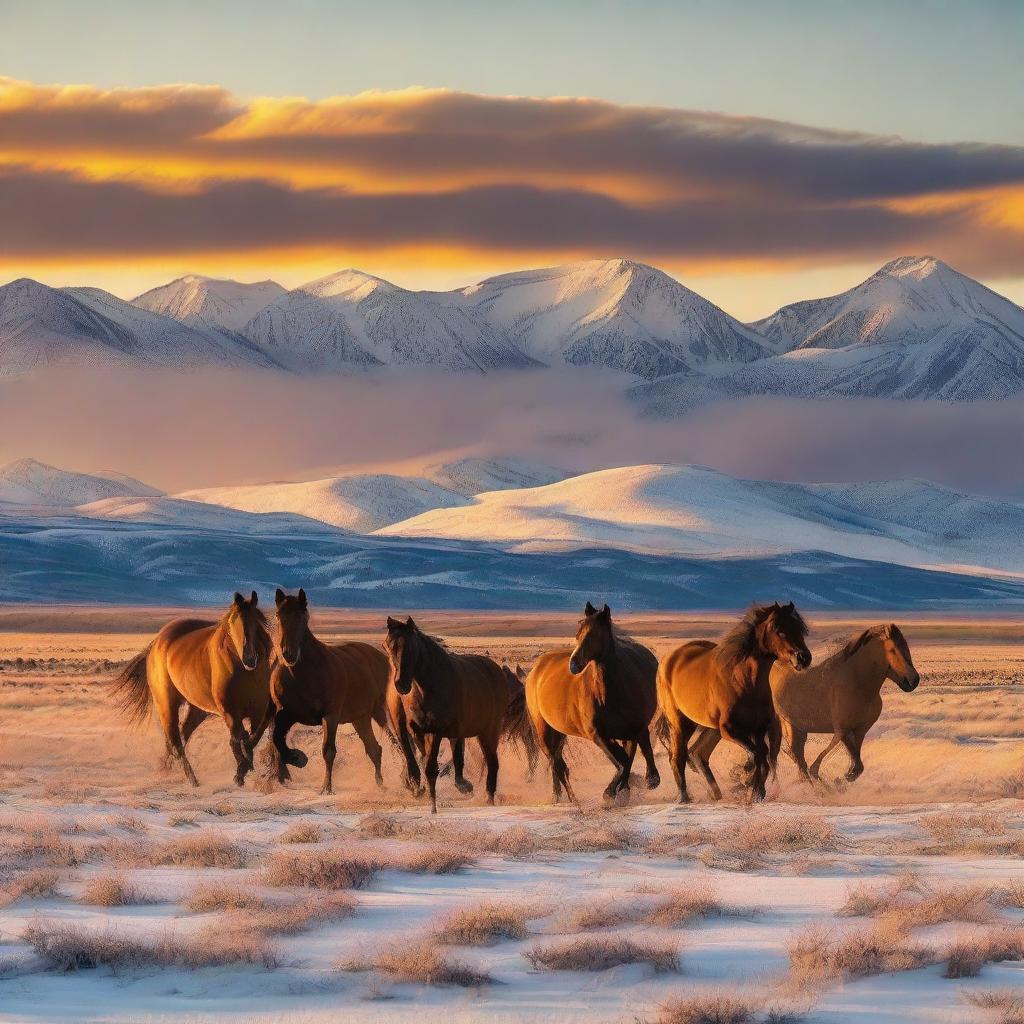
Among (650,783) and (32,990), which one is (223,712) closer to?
(650,783)

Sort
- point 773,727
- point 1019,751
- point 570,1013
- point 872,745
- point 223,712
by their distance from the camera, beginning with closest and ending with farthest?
point 570,1013
point 773,727
point 223,712
point 1019,751
point 872,745

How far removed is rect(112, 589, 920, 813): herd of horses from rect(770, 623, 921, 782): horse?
2 cm

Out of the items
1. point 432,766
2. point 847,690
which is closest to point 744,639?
point 847,690

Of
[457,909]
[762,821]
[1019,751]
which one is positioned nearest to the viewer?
[457,909]

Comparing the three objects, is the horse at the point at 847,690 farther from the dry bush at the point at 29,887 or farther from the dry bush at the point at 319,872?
the dry bush at the point at 29,887

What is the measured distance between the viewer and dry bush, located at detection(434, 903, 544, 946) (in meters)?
12.2

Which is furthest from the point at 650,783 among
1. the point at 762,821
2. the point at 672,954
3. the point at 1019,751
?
the point at 672,954

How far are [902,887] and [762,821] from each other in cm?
443

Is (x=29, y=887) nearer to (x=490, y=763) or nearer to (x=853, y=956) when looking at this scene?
(x=853, y=956)

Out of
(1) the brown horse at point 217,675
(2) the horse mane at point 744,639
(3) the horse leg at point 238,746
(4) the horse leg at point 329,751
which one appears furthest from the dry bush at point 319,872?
(3) the horse leg at point 238,746

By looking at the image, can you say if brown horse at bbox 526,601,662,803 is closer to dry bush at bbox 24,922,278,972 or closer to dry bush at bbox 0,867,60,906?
dry bush at bbox 0,867,60,906

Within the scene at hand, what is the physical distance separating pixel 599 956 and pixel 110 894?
3996 mm

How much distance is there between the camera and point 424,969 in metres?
11.0

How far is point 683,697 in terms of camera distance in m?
22.1
